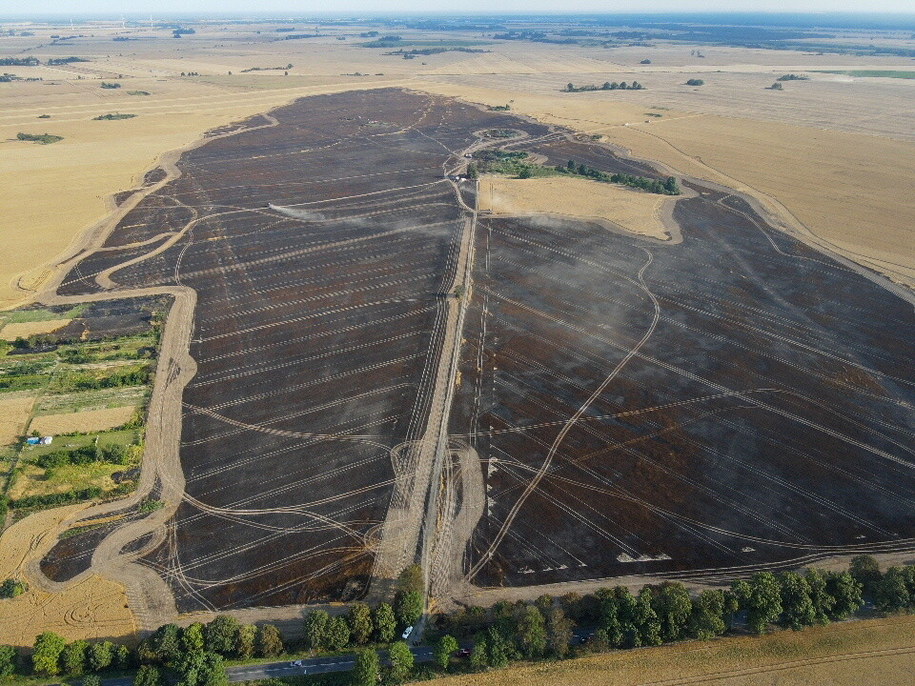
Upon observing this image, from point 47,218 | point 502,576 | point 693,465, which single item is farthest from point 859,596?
point 47,218

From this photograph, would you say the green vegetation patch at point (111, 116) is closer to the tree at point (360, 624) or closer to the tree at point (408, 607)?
the tree at point (360, 624)

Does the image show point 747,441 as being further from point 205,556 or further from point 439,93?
point 439,93

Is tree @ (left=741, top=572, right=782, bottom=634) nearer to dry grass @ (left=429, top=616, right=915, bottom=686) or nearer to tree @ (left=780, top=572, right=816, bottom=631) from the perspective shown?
tree @ (left=780, top=572, right=816, bottom=631)

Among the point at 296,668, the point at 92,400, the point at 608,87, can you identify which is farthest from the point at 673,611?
the point at 608,87

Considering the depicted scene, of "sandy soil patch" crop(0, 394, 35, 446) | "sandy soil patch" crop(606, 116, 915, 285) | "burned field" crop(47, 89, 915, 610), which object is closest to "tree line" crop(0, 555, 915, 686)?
"burned field" crop(47, 89, 915, 610)

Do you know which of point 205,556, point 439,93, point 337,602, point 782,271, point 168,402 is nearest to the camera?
point 337,602

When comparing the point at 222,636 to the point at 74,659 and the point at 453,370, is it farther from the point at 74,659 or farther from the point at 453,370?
the point at 453,370

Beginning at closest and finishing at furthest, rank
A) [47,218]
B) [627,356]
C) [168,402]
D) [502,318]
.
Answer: [168,402]
[627,356]
[502,318]
[47,218]

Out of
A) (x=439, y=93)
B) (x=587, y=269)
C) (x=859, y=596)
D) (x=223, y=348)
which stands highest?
(x=439, y=93)
